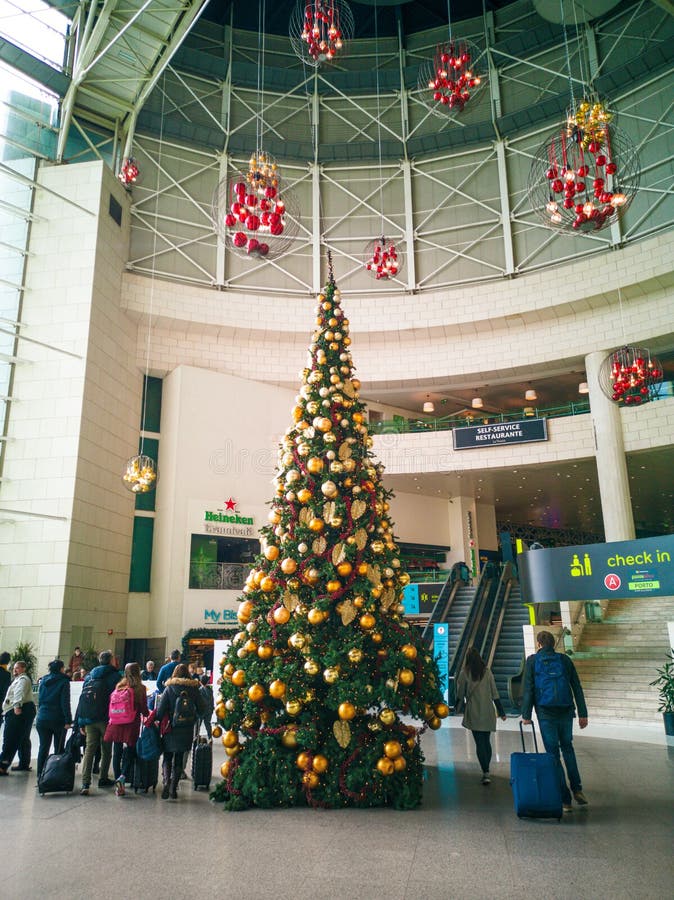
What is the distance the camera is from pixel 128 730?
6281 mm

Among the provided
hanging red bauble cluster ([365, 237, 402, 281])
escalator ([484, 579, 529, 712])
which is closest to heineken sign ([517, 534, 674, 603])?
escalator ([484, 579, 529, 712])

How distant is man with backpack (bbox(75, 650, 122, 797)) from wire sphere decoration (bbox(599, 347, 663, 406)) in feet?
33.4

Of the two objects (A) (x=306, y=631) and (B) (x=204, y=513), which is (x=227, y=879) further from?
(B) (x=204, y=513)

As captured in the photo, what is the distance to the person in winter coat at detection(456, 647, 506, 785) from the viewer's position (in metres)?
6.48

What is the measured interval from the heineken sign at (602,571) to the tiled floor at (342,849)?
5664 millimetres

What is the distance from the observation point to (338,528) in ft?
20.1

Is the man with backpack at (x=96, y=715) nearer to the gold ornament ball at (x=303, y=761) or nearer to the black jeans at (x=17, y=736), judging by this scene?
the black jeans at (x=17, y=736)

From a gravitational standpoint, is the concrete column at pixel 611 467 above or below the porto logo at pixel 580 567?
above

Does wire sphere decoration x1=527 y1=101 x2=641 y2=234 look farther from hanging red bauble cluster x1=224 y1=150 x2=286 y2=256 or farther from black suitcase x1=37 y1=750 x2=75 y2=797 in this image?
black suitcase x1=37 y1=750 x2=75 y2=797

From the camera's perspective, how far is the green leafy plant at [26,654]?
15.5 metres

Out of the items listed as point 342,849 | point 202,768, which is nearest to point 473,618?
point 202,768

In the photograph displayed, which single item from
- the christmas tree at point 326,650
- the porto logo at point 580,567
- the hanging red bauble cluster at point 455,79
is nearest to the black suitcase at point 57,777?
the christmas tree at point 326,650

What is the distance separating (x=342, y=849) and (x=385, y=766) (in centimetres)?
115

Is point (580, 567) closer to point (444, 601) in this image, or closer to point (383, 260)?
point (444, 601)
